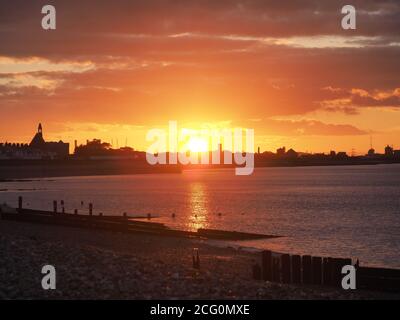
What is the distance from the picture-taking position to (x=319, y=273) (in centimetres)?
2681

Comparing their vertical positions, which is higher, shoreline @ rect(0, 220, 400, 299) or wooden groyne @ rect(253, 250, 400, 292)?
shoreline @ rect(0, 220, 400, 299)

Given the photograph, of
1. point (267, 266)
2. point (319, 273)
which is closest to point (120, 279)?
point (267, 266)

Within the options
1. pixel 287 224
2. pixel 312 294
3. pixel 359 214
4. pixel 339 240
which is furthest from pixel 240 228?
pixel 312 294

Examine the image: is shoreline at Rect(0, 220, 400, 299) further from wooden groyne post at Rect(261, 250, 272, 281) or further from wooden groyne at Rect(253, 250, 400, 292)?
wooden groyne post at Rect(261, 250, 272, 281)

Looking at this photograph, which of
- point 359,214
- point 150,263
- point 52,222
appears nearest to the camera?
point 150,263

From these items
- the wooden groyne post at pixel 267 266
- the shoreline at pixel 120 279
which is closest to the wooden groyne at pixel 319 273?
the wooden groyne post at pixel 267 266

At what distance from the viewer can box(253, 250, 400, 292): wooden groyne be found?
26031 mm

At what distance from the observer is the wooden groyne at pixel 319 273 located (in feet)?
85.4

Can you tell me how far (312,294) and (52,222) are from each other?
115 ft

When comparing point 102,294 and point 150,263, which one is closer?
point 102,294

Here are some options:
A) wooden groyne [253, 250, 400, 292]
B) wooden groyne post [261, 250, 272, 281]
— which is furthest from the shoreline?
wooden groyne post [261, 250, 272, 281]

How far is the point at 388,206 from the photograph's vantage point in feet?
334
